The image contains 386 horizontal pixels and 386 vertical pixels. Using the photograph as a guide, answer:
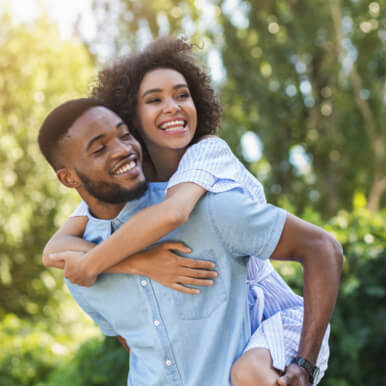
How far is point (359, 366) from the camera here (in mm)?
3572

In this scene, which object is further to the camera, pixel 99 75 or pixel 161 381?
pixel 99 75

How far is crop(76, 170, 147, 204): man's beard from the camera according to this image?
73.8 inches

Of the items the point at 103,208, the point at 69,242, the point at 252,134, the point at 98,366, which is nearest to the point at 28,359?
the point at 98,366

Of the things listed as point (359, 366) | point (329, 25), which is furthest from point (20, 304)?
point (329, 25)

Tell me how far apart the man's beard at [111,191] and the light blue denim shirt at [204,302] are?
85 mm

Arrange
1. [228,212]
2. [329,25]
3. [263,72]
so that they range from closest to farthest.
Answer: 1. [228,212]
2. [329,25]
3. [263,72]

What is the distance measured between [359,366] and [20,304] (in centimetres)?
884

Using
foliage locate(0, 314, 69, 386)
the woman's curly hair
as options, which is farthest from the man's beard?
foliage locate(0, 314, 69, 386)

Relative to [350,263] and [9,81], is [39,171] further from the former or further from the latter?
[350,263]

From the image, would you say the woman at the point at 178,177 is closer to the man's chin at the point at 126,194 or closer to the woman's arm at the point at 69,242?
the woman's arm at the point at 69,242

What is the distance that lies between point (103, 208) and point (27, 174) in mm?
9398

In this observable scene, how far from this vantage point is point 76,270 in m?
1.88

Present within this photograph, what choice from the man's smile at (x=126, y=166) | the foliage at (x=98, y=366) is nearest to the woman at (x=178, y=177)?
the man's smile at (x=126, y=166)

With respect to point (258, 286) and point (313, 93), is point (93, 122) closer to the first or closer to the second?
point (258, 286)
